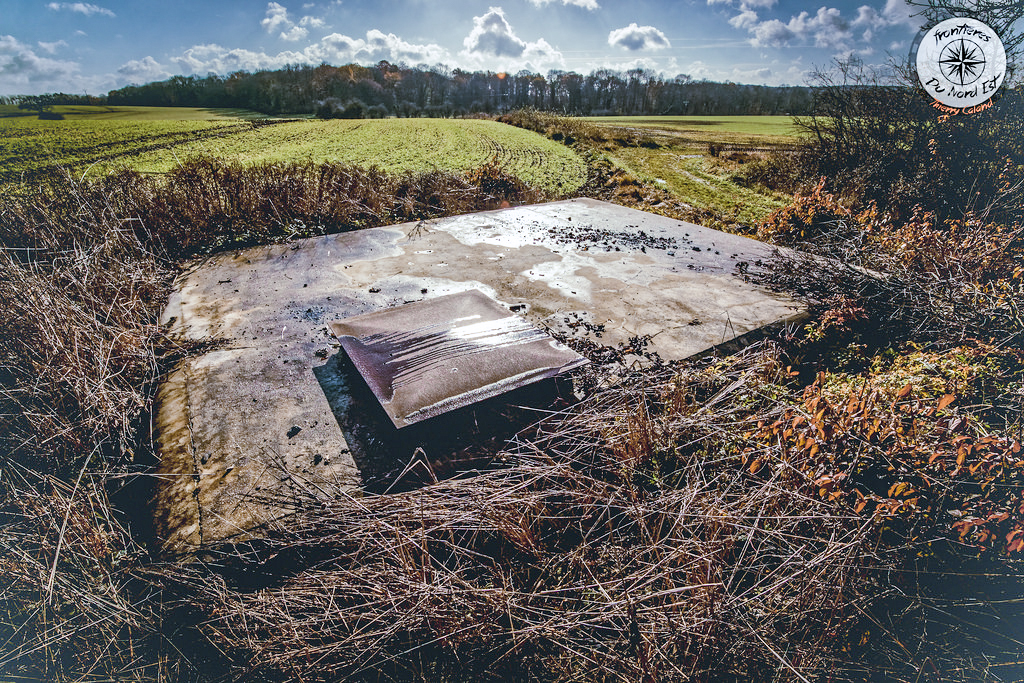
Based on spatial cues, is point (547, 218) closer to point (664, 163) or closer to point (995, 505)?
point (995, 505)

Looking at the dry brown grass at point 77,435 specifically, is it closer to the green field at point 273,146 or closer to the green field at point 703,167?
the green field at point 273,146

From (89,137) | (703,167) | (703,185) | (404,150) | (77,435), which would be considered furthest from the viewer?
(89,137)

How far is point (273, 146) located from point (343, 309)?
17.1 m

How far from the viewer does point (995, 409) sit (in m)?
2.62

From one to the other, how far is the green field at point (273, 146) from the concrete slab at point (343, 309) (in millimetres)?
5960

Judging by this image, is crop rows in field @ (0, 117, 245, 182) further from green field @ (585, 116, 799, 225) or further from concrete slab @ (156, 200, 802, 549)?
green field @ (585, 116, 799, 225)

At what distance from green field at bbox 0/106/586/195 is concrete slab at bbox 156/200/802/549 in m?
5.96

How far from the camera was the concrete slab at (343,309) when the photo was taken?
7.11 feet

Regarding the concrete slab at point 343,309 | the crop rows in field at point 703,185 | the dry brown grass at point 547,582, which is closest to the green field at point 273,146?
the crop rows in field at point 703,185

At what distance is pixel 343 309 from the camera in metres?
3.80

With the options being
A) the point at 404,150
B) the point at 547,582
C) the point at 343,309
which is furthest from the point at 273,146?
the point at 547,582

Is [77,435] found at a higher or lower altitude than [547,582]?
higher

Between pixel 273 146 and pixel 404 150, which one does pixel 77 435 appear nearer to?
pixel 404 150

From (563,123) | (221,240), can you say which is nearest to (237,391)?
(221,240)
